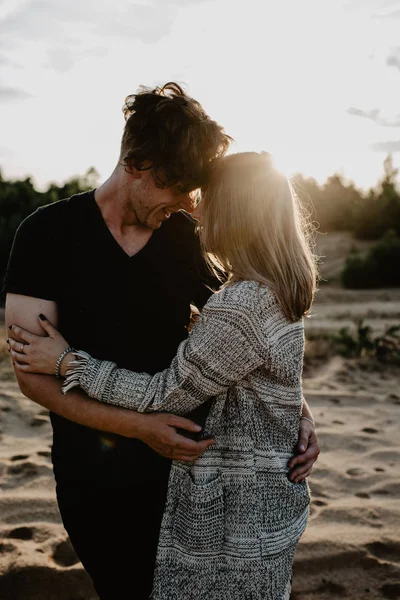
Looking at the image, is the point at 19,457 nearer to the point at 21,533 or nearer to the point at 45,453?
the point at 45,453

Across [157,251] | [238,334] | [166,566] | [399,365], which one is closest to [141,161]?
[157,251]

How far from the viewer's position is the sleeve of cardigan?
1.76 m

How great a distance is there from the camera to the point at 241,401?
188 centimetres

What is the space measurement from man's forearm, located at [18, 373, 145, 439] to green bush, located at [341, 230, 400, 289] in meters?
14.0

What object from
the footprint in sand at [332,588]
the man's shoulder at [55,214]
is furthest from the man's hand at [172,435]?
the footprint in sand at [332,588]

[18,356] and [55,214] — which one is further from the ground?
[55,214]

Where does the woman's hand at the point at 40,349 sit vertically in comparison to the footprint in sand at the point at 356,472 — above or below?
above

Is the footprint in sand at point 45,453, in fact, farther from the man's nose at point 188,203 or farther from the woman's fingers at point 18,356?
the man's nose at point 188,203

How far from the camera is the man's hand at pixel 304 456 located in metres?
2.01

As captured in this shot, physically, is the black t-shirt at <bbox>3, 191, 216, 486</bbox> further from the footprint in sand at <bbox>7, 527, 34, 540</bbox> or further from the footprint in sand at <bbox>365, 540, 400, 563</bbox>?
the footprint in sand at <bbox>365, 540, 400, 563</bbox>

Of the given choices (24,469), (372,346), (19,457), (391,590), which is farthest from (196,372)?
(372,346)

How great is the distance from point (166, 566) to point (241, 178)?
1.32 meters

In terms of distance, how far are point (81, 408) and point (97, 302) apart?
41 cm

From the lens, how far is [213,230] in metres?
1.96
